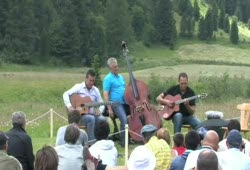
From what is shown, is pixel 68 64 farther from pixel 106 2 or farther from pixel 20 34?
pixel 106 2

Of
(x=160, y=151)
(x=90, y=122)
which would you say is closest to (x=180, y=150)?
(x=160, y=151)

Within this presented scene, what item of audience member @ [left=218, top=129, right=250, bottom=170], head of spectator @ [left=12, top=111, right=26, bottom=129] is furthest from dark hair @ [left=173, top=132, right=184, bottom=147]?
head of spectator @ [left=12, top=111, right=26, bottom=129]

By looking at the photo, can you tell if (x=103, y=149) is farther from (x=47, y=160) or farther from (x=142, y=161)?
(x=47, y=160)

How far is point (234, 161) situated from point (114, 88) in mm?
5998

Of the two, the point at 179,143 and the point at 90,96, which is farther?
the point at 90,96

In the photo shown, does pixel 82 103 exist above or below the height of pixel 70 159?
above

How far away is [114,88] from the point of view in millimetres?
13828

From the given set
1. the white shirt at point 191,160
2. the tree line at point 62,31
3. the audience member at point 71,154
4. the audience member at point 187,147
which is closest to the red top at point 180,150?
the audience member at point 187,147

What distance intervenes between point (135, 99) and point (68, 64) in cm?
8528

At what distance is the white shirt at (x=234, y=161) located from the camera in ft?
26.5

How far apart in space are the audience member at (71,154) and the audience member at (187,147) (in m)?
1.14

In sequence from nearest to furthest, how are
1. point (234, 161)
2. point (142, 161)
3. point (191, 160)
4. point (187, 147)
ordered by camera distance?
1. point (142, 161)
2. point (191, 160)
3. point (234, 161)
4. point (187, 147)

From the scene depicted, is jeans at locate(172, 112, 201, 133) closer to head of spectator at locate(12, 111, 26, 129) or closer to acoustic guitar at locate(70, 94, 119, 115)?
acoustic guitar at locate(70, 94, 119, 115)

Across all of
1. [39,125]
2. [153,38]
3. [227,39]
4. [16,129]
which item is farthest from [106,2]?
[16,129]
